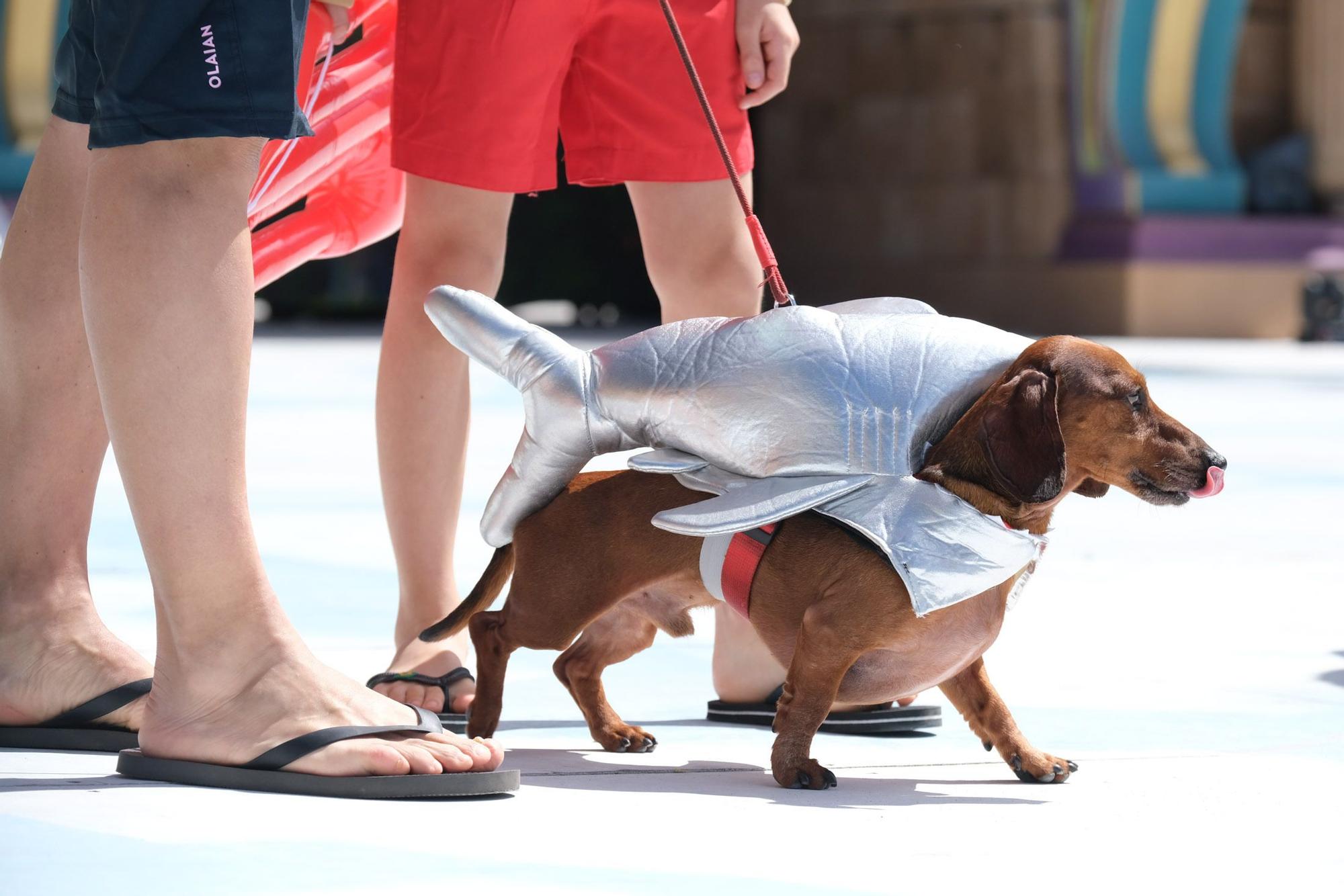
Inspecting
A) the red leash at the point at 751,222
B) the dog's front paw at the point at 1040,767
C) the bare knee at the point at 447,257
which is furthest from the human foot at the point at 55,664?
the dog's front paw at the point at 1040,767

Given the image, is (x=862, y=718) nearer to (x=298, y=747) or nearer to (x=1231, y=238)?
(x=298, y=747)

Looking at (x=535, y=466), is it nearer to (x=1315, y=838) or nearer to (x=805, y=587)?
(x=805, y=587)

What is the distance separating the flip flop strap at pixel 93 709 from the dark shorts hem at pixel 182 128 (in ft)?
2.30

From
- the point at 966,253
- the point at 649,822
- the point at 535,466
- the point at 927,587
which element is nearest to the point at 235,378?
the point at 535,466

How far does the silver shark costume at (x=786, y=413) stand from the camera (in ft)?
6.98

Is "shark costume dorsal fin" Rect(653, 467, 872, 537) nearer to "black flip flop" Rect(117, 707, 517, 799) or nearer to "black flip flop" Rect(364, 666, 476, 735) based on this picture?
"black flip flop" Rect(117, 707, 517, 799)

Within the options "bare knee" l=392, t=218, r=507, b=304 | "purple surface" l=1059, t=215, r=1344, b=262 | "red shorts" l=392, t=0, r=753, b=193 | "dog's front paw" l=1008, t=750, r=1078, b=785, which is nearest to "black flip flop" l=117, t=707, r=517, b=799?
"dog's front paw" l=1008, t=750, r=1078, b=785

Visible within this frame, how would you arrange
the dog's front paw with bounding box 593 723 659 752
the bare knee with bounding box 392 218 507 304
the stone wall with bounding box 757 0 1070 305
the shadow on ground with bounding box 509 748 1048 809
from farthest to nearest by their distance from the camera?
the stone wall with bounding box 757 0 1070 305 < the bare knee with bounding box 392 218 507 304 < the dog's front paw with bounding box 593 723 659 752 < the shadow on ground with bounding box 509 748 1048 809

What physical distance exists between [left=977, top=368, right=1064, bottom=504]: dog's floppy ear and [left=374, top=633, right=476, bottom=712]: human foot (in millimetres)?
862

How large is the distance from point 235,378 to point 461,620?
23.6 inches

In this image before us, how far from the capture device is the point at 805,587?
2.19 metres

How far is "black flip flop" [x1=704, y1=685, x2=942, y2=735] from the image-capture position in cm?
259

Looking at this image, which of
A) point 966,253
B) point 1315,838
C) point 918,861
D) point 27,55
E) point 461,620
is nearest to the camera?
point 918,861

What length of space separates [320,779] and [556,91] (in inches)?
46.8
